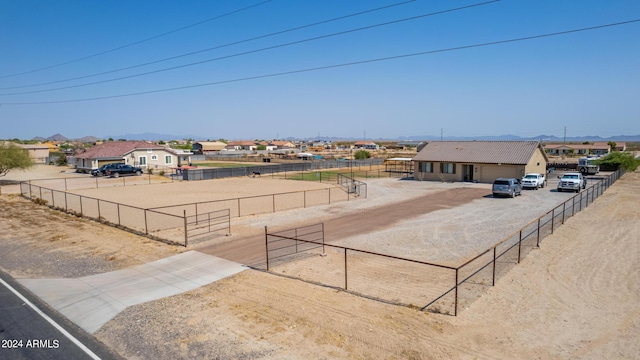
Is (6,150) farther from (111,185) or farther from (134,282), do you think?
(134,282)

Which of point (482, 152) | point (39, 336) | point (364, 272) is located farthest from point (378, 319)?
point (482, 152)

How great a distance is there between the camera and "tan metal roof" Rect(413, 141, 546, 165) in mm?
51250

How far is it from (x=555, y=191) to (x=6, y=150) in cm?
6412

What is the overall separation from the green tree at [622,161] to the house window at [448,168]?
26.6m

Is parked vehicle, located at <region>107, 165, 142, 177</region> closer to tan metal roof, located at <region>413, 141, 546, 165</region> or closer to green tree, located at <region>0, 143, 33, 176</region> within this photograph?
green tree, located at <region>0, 143, 33, 176</region>

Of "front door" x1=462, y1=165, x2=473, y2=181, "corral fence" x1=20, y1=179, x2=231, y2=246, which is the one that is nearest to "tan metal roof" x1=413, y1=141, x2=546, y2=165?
"front door" x1=462, y1=165, x2=473, y2=181

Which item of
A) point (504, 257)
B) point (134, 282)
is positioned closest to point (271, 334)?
point (134, 282)

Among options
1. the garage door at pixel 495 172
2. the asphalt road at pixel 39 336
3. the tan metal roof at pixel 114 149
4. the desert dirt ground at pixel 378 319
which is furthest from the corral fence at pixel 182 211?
the tan metal roof at pixel 114 149

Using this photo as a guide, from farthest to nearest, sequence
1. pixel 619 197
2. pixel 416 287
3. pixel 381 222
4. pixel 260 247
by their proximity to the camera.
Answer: pixel 619 197 < pixel 381 222 < pixel 260 247 < pixel 416 287

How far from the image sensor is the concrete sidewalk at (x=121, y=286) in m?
13.2

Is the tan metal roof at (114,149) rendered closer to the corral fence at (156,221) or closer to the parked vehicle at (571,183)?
the corral fence at (156,221)

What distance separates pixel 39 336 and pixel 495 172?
50.3m

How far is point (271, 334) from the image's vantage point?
11.3 m

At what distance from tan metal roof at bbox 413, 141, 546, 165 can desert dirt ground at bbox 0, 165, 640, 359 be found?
33.9m
